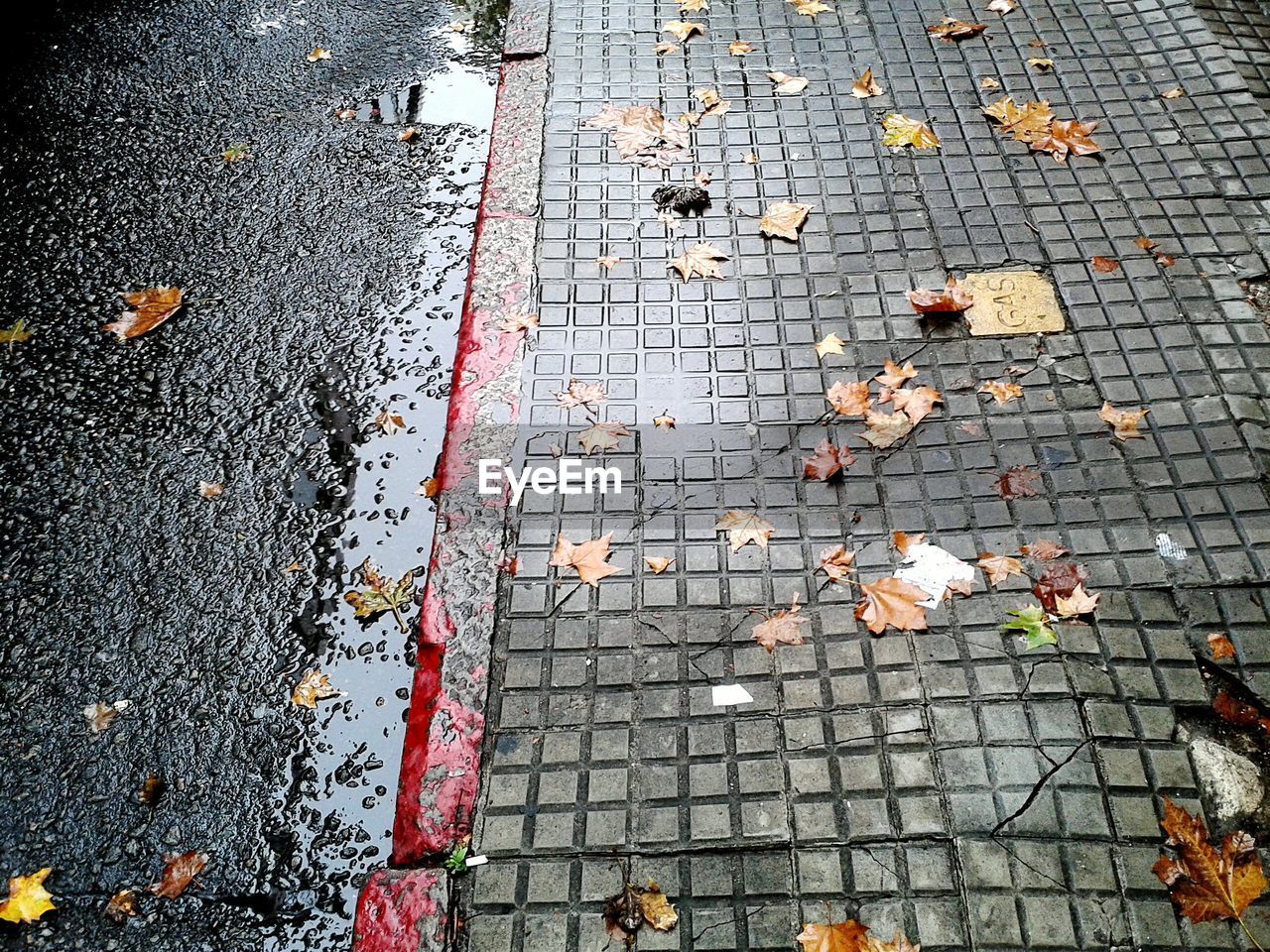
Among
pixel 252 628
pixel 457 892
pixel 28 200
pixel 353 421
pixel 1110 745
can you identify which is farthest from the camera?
pixel 28 200

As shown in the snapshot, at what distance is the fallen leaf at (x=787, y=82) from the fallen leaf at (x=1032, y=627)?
10.4ft

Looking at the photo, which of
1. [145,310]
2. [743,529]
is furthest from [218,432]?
[743,529]

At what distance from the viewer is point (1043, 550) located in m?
3.08

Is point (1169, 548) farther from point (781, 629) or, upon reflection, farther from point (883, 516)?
point (781, 629)

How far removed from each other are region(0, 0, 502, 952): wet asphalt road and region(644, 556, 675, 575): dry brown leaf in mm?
830

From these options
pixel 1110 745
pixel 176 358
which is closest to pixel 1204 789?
pixel 1110 745

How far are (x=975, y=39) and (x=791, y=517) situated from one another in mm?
3505

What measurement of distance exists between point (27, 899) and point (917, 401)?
3257 millimetres

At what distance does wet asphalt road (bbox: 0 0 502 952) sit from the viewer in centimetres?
270

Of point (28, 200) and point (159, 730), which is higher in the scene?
point (28, 200)

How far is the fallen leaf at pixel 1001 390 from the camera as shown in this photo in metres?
3.51

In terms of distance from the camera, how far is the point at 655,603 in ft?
9.91

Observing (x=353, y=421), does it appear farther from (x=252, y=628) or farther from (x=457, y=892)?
(x=457, y=892)

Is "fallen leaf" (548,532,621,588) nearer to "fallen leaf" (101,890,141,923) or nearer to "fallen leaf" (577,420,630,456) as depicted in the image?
"fallen leaf" (577,420,630,456)
